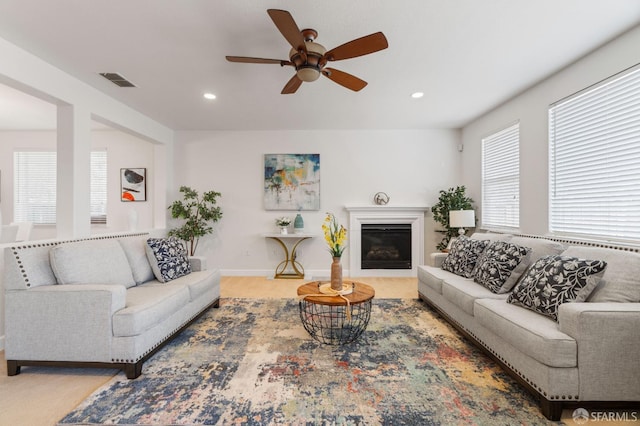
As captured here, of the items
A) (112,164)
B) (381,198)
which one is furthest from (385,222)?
(112,164)

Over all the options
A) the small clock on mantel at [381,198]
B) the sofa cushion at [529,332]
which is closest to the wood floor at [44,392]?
the sofa cushion at [529,332]

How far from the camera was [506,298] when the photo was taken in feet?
8.09

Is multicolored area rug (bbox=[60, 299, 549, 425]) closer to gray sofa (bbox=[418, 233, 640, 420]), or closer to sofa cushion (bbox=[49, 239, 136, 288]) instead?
gray sofa (bbox=[418, 233, 640, 420])

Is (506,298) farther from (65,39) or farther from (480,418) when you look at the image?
(65,39)

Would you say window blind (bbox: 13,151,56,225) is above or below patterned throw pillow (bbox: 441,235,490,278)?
above

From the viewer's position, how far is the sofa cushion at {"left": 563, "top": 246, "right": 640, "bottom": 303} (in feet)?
6.06

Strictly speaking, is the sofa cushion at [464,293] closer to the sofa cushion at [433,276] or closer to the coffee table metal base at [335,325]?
the sofa cushion at [433,276]

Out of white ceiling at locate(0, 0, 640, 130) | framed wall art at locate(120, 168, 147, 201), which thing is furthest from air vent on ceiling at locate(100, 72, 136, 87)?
framed wall art at locate(120, 168, 147, 201)

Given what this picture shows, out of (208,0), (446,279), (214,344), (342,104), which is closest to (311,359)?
(214,344)

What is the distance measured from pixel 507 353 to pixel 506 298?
0.60m

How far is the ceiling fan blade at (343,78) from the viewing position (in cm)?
238

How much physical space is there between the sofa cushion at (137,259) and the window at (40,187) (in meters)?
2.95

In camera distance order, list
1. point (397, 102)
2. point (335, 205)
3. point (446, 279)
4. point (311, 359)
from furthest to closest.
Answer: point (335, 205), point (397, 102), point (446, 279), point (311, 359)

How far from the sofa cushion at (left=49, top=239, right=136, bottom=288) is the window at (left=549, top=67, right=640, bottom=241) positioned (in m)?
4.46
